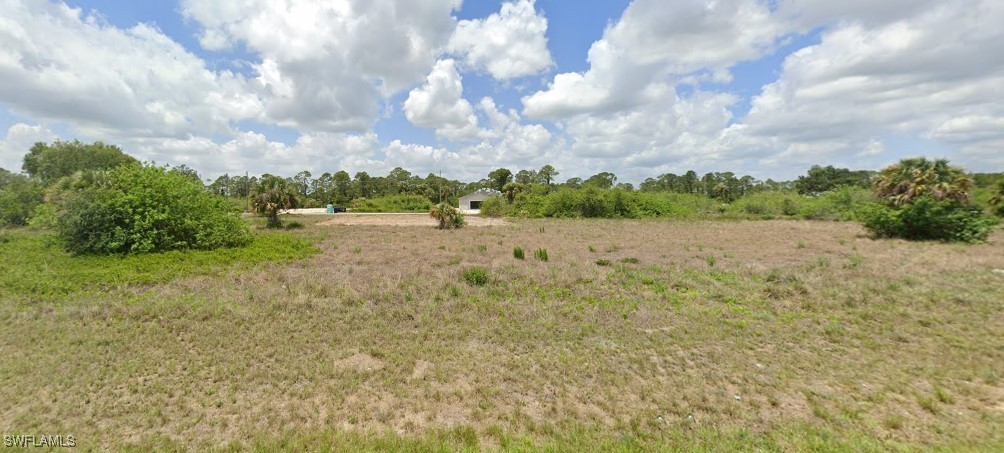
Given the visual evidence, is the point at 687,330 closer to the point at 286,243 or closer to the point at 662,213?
the point at 286,243

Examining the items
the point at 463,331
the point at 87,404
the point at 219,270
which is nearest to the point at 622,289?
the point at 463,331

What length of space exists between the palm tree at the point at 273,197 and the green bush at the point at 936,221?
114 ft

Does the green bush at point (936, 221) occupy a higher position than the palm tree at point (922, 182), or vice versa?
the palm tree at point (922, 182)

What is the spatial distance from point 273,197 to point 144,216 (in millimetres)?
13254

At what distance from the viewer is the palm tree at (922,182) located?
17.9 m

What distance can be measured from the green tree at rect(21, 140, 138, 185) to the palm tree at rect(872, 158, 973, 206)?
61.8 meters

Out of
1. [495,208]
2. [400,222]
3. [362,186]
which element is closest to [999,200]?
→ [495,208]

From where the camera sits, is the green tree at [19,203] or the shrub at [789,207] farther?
the shrub at [789,207]

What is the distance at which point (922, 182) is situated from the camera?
18766 millimetres

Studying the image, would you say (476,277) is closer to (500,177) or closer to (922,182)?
(922,182)

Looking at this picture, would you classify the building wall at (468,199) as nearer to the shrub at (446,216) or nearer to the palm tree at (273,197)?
the shrub at (446,216)

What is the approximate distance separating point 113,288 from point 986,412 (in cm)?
1549

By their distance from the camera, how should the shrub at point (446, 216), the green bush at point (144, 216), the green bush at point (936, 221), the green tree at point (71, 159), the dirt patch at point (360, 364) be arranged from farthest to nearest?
the green tree at point (71, 159)
the shrub at point (446, 216)
the green bush at point (936, 221)
the green bush at point (144, 216)
the dirt patch at point (360, 364)

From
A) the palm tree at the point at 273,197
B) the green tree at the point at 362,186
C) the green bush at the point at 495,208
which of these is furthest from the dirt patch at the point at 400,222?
the green tree at the point at 362,186
